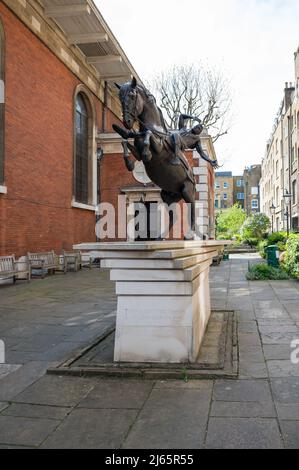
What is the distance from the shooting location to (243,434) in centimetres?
293

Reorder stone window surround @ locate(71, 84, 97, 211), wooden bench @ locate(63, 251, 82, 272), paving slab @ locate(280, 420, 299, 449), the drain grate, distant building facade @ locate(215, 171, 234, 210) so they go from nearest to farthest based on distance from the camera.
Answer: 1. paving slab @ locate(280, 420, 299, 449)
2. the drain grate
3. wooden bench @ locate(63, 251, 82, 272)
4. stone window surround @ locate(71, 84, 97, 211)
5. distant building facade @ locate(215, 171, 234, 210)

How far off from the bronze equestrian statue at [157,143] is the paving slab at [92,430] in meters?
2.71

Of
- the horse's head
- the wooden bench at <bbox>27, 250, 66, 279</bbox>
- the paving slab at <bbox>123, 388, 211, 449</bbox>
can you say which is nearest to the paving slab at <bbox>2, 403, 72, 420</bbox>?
the paving slab at <bbox>123, 388, 211, 449</bbox>

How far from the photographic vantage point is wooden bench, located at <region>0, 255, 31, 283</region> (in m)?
11.6

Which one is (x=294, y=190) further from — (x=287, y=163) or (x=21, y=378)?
(x=21, y=378)

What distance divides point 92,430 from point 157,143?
3267mm

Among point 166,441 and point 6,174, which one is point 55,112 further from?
point 166,441

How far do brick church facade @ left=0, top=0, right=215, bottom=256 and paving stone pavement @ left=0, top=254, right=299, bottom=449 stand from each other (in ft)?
25.0

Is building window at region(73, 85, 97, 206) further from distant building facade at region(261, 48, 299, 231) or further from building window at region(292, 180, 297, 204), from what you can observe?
building window at region(292, 180, 297, 204)

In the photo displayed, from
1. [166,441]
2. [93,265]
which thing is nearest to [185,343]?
[166,441]

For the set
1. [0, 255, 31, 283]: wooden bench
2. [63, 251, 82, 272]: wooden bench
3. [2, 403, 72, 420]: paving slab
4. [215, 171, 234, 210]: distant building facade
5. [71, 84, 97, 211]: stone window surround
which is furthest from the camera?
[215, 171, 234, 210]: distant building facade

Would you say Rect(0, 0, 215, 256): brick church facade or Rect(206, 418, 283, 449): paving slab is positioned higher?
Rect(0, 0, 215, 256): brick church facade

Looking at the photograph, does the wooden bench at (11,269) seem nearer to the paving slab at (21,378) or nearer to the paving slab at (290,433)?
the paving slab at (21,378)

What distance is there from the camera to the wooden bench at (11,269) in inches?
458
